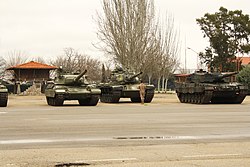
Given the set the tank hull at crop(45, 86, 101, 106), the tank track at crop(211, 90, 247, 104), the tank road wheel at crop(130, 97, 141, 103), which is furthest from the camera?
the tank road wheel at crop(130, 97, 141, 103)

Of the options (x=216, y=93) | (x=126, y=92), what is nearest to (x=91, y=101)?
(x=126, y=92)

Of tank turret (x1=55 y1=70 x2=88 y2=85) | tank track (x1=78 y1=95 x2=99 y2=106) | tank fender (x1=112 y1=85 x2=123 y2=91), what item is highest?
tank turret (x1=55 y1=70 x2=88 y2=85)

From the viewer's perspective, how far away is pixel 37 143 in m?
10.5

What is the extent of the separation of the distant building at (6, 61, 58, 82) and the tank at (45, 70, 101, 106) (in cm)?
2848

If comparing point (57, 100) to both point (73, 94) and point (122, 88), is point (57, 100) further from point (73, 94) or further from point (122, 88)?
point (122, 88)

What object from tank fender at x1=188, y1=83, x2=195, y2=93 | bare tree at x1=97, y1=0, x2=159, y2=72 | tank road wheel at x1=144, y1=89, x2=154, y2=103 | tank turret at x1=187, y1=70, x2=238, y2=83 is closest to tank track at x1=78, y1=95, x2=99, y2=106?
tank road wheel at x1=144, y1=89, x2=154, y2=103

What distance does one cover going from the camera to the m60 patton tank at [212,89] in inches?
1131

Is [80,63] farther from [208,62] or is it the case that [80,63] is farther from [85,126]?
[85,126]

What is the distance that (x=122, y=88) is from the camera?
101 feet

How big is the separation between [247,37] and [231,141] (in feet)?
175

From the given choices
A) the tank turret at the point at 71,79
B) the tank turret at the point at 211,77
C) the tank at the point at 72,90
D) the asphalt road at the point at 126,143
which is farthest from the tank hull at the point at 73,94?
the asphalt road at the point at 126,143

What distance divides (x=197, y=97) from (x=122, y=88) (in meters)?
4.50

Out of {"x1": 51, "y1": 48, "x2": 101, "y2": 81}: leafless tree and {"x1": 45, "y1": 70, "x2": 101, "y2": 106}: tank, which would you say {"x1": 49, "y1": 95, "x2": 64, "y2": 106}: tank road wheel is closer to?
{"x1": 45, "y1": 70, "x2": 101, "y2": 106}: tank

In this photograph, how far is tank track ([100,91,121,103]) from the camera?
30.7 metres
